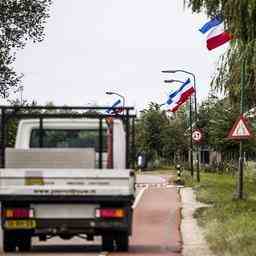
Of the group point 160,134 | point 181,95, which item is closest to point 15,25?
point 181,95

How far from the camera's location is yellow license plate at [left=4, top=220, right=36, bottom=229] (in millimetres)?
17500

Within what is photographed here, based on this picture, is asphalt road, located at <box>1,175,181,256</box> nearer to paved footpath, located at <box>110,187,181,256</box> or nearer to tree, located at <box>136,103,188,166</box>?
paved footpath, located at <box>110,187,181,256</box>

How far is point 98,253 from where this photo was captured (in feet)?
59.0

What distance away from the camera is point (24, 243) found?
18.2 metres

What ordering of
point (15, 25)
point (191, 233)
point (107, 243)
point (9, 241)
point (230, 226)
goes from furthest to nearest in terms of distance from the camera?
point (15, 25) → point (191, 233) → point (230, 226) → point (107, 243) → point (9, 241)

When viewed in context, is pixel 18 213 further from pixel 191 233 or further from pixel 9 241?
pixel 191 233

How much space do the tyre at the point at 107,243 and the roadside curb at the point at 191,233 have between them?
1.35 meters

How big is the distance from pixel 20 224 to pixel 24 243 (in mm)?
791

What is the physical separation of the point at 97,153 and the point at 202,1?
19.2ft

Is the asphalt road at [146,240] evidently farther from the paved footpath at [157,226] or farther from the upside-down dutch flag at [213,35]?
the upside-down dutch flag at [213,35]

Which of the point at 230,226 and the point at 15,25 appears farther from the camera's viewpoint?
the point at 15,25

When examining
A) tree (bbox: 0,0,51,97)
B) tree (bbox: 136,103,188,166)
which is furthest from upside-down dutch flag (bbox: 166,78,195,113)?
tree (bbox: 136,103,188,166)

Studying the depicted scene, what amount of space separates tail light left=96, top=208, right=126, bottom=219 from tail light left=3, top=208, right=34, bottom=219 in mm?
1204

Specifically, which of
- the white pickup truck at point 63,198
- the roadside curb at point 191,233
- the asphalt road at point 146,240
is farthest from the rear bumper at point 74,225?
the roadside curb at point 191,233
